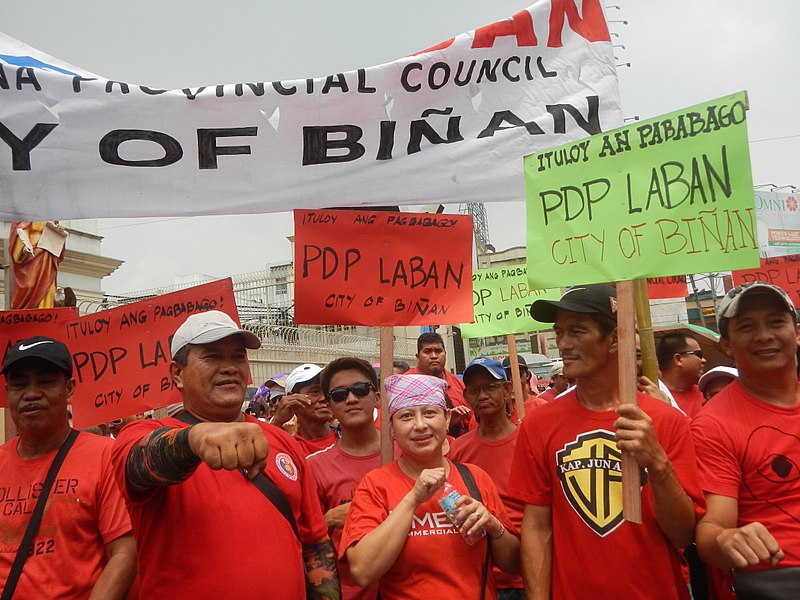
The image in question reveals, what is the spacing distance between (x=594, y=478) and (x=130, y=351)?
10.1 ft

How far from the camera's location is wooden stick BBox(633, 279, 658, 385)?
3.45 m

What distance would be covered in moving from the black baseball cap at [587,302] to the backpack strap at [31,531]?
7.16ft

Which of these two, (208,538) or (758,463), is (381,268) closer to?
(208,538)

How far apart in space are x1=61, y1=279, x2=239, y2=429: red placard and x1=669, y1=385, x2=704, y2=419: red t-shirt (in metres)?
3.54

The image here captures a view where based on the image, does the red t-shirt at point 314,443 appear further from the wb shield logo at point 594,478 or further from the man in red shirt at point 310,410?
the wb shield logo at point 594,478

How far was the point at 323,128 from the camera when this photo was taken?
4.32m

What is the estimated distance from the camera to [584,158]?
3070mm

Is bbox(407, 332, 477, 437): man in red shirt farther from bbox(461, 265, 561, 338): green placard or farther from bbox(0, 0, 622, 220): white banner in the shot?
bbox(0, 0, 622, 220): white banner

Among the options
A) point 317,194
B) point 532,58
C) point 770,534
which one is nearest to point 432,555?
point 770,534

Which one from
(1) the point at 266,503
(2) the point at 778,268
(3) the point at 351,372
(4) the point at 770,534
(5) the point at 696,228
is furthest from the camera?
(2) the point at 778,268

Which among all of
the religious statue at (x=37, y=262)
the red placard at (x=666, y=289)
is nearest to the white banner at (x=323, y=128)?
the red placard at (x=666, y=289)

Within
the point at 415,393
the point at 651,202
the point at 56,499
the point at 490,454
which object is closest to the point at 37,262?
the point at 56,499

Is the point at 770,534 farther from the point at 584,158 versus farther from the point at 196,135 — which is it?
the point at 196,135

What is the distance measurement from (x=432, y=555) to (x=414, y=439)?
49 centimetres
